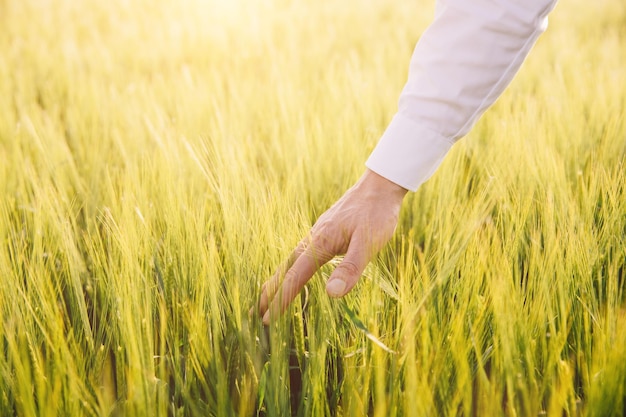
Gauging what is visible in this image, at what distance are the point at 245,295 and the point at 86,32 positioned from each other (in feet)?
10.7

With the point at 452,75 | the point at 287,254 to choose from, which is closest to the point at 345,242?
the point at 287,254

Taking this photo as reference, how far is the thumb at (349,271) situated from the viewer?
712 mm

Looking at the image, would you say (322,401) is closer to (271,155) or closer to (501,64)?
(501,64)

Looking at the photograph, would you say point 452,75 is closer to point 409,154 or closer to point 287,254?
point 409,154

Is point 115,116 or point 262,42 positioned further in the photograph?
point 262,42

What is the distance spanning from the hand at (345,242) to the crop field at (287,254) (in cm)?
3

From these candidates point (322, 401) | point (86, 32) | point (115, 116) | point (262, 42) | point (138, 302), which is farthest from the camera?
point (86, 32)

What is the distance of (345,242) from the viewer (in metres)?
0.81

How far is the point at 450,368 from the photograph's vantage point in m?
0.68

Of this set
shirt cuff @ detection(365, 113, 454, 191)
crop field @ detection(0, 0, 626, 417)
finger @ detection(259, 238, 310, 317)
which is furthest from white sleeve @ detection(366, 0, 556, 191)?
finger @ detection(259, 238, 310, 317)

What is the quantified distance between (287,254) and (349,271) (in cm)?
13

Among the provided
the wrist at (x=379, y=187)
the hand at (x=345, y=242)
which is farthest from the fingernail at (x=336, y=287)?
the wrist at (x=379, y=187)

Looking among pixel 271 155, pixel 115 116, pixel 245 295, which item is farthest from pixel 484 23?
pixel 115 116

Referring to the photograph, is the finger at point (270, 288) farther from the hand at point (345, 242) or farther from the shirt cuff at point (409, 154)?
the shirt cuff at point (409, 154)
